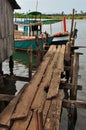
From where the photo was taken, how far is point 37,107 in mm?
7262

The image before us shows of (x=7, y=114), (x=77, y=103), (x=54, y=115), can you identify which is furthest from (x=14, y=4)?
(x=54, y=115)

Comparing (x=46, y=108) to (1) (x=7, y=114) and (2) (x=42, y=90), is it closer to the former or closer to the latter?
(1) (x=7, y=114)

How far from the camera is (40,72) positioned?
11.2 meters

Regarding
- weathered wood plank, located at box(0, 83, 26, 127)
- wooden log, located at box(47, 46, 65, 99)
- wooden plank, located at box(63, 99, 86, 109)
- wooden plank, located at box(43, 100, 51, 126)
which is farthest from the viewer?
wooden log, located at box(47, 46, 65, 99)

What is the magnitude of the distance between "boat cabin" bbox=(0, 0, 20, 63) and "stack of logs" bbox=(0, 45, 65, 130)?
7.21ft

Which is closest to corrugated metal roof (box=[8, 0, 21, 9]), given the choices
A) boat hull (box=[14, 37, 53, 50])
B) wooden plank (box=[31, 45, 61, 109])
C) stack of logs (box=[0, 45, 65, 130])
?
wooden plank (box=[31, 45, 61, 109])

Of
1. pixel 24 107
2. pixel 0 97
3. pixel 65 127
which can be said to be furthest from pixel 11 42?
pixel 24 107

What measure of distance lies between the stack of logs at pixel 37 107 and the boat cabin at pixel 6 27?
220cm

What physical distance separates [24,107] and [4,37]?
18.3 feet

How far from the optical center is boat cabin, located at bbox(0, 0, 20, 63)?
11.8 meters

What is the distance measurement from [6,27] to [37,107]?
6.31 meters

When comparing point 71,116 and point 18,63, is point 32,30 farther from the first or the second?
point 71,116

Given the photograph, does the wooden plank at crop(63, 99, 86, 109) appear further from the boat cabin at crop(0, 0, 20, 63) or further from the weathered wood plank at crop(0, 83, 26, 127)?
the boat cabin at crop(0, 0, 20, 63)

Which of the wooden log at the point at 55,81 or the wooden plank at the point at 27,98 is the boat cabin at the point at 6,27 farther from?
the wooden log at the point at 55,81
